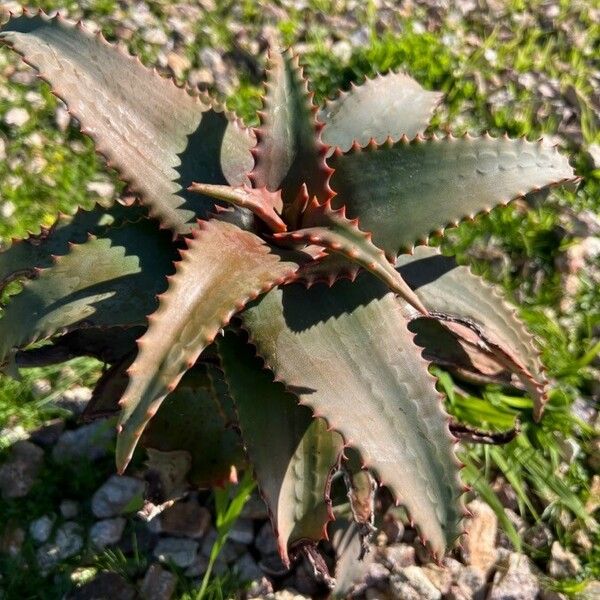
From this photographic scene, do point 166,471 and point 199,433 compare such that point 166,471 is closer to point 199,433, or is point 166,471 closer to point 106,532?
point 199,433

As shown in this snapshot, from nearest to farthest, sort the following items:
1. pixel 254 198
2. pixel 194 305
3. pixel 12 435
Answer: pixel 194 305, pixel 254 198, pixel 12 435

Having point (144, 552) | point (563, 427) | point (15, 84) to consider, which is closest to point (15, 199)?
point (15, 84)

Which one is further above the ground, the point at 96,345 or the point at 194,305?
the point at 194,305

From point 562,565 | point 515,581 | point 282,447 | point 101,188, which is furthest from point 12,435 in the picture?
point 562,565

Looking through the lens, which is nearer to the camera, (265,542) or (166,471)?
(166,471)

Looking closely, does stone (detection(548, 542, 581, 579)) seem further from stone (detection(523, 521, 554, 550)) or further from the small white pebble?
the small white pebble

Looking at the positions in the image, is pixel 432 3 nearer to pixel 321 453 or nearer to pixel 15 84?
pixel 15 84

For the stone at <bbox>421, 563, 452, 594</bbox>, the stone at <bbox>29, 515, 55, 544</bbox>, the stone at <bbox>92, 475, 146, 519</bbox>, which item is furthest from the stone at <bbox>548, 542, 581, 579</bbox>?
the stone at <bbox>29, 515, 55, 544</bbox>

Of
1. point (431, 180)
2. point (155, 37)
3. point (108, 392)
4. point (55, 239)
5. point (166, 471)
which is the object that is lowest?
point (166, 471)
